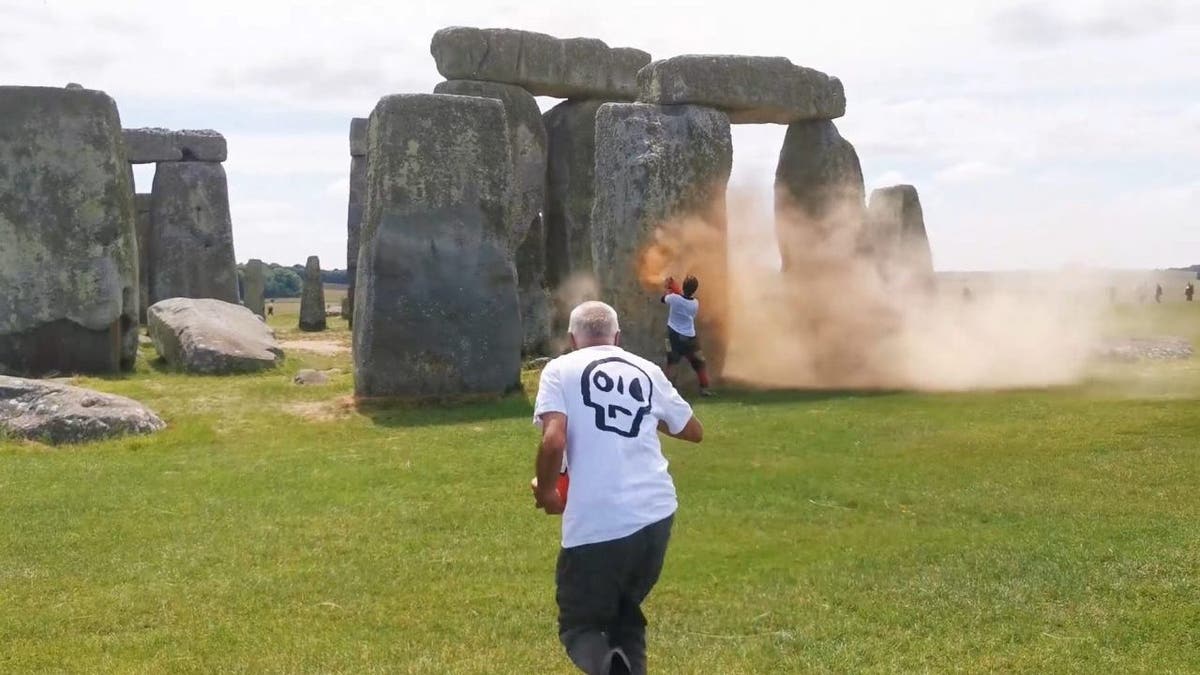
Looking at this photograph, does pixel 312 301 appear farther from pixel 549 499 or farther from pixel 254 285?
pixel 549 499

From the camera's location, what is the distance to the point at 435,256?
12750 mm

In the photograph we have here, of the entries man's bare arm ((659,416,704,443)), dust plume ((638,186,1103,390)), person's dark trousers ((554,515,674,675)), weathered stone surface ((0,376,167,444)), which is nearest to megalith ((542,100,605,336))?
dust plume ((638,186,1103,390))

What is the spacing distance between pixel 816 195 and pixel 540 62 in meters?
4.65

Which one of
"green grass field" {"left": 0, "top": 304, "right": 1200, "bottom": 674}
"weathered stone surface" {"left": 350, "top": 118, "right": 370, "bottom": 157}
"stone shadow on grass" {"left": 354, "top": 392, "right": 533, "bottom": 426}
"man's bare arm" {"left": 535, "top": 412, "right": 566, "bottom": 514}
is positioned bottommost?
"green grass field" {"left": 0, "top": 304, "right": 1200, "bottom": 674}

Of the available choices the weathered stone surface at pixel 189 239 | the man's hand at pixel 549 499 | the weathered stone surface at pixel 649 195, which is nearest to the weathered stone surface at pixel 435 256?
the weathered stone surface at pixel 649 195

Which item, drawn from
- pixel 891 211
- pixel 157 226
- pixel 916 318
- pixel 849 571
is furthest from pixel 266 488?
pixel 157 226

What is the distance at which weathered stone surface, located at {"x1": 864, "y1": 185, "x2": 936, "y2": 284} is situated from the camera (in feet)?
58.4

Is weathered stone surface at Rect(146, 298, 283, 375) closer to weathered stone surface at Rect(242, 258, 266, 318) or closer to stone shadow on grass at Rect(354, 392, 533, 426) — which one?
stone shadow on grass at Rect(354, 392, 533, 426)

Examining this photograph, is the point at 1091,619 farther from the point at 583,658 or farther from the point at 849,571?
the point at 583,658

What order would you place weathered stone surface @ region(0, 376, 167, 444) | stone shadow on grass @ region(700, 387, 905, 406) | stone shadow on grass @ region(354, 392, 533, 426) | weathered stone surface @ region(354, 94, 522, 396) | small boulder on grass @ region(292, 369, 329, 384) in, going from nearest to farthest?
weathered stone surface @ region(0, 376, 167, 444) → stone shadow on grass @ region(354, 392, 533, 426) → weathered stone surface @ region(354, 94, 522, 396) → stone shadow on grass @ region(700, 387, 905, 406) → small boulder on grass @ region(292, 369, 329, 384)

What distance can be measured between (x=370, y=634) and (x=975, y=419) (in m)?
7.09

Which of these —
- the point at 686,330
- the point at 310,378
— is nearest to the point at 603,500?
the point at 686,330

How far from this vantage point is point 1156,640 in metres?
5.42

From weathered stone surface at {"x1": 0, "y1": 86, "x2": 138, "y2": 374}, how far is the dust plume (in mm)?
6873
